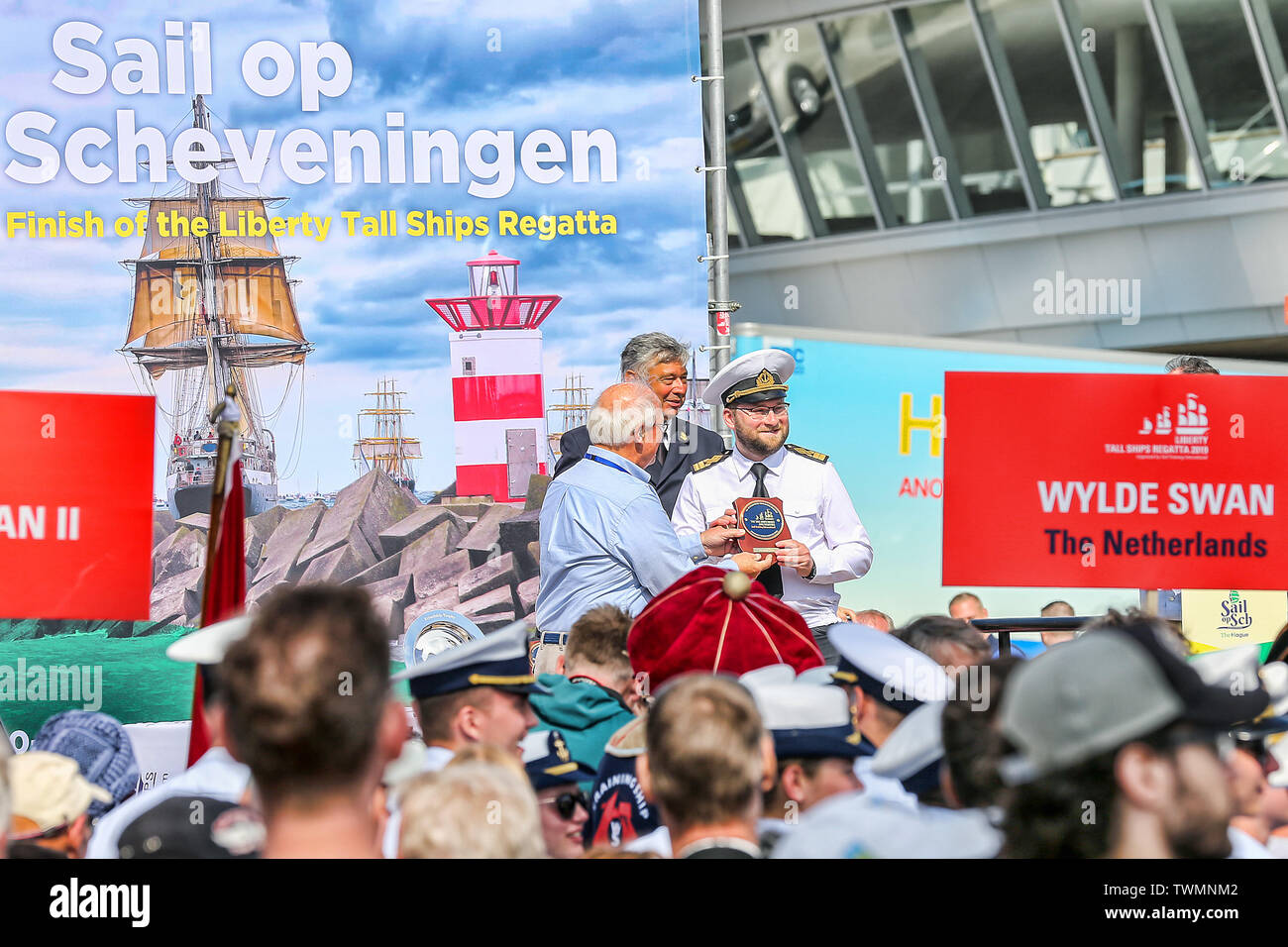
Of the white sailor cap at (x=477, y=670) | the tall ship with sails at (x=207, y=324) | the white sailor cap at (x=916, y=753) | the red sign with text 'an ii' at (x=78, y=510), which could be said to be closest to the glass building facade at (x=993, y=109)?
the tall ship with sails at (x=207, y=324)

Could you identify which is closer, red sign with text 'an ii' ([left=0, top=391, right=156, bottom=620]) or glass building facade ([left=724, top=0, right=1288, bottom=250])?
red sign with text 'an ii' ([left=0, top=391, right=156, bottom=620])

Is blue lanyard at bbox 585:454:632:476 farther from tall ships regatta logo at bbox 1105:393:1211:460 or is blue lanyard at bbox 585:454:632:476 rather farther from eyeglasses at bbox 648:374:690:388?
→ tall ships regatta logo at bbox 1105:393:1211:460

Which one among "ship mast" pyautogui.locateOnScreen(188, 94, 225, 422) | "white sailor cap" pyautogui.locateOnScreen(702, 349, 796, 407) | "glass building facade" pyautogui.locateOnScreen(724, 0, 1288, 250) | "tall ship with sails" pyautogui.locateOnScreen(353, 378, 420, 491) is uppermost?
"glass building facade" pyautogui.locateOnScreen(724, 0, 1288, 250)

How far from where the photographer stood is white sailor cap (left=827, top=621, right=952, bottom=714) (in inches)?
120

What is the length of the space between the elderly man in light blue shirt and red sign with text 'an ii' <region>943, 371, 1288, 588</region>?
84cm

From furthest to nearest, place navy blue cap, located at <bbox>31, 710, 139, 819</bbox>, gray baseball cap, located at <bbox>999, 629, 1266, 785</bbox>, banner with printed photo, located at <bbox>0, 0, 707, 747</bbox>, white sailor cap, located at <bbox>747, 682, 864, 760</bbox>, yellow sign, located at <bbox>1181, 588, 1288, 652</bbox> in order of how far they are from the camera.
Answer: yellow sign, located at <bbox>1181, 588, 1288, 652</bbox>
banner with printed photo, located at <bbox>0, 0, 707, 747</bbox>
navy blue cap, located at <bbox>31, 710, 139, 819</bbox>
white sailor cap, located at <bbox>747, 682, 864, 760</bbox>
gray baseball cap, located at <bbox>999, 629, 1266, 785</bbox>

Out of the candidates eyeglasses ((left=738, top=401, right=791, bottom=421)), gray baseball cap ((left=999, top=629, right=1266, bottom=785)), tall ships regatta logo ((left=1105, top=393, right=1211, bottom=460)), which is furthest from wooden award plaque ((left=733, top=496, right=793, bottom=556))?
gray baseball cap ((left=999, top=629, right=1266, bottom=785))

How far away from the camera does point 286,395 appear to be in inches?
229

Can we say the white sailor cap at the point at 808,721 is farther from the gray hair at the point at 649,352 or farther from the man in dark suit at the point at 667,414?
the gray hair at the point at 649,352

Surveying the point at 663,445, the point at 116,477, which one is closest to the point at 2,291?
the point at 116,477

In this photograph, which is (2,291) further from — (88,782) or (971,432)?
(971,432)

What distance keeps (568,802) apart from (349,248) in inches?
128
